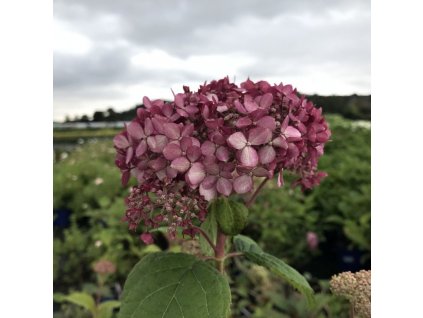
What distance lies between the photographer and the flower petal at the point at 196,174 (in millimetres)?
869

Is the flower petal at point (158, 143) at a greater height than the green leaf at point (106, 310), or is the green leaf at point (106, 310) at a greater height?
the flower petal at point (158, 143)

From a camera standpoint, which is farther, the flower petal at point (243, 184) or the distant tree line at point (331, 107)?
the distant tree line at point (331, 107)

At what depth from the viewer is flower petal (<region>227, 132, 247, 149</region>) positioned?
0.86 meters

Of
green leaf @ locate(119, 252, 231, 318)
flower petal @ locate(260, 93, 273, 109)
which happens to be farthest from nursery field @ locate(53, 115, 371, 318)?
flower petal @ locate(260, 93, 273, 109)

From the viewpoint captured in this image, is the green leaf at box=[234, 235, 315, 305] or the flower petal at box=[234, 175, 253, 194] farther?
the green leaf at box=[234, 235, 315, 305]

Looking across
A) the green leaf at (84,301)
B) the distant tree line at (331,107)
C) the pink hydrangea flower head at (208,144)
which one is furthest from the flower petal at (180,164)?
the green leaf at (84,301)

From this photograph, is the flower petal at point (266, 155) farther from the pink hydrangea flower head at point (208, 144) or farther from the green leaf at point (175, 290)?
the green leaf at point (175, 290)

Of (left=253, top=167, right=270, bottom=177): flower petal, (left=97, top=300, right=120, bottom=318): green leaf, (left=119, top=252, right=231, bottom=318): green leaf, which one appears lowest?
(left=97, top=300, right=120, bottom=318): green leaf

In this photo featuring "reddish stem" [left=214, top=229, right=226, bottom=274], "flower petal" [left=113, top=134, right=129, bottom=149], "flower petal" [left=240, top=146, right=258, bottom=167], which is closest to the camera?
"flower petal" [left=240, top=146, right=258, bottom=167]

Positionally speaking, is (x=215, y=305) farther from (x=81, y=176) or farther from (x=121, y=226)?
(x=81, y=176)

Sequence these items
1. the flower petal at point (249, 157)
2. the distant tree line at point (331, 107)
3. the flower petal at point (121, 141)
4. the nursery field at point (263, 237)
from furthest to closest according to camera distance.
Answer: the nursery field at point (263, 237) → the distant tree line at point (331, 107) → the flower petal at point (121, 141) → the flower petal at point (249, 157)

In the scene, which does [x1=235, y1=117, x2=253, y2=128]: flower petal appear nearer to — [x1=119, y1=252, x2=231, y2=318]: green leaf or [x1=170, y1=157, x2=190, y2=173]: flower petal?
[x1=170, y1=157, x2=190, y2=173]: flower petal

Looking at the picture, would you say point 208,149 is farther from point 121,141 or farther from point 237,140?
point 121,141
